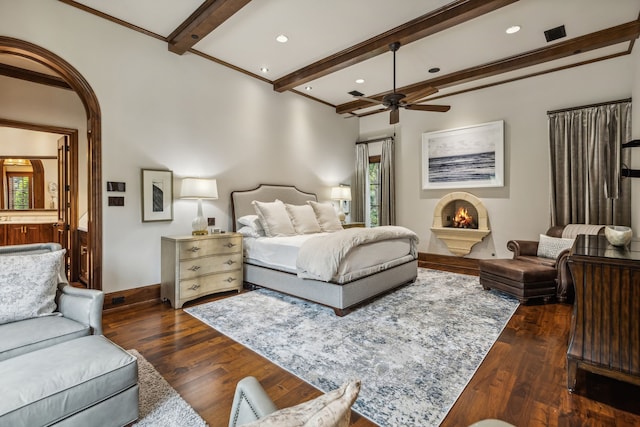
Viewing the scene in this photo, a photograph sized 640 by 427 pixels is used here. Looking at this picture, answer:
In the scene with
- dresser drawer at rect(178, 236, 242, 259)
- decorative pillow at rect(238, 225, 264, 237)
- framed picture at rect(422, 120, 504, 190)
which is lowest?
dresser drawer at rect(178, 236, 242, 259)

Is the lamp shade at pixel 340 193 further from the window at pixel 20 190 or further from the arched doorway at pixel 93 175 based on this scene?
the window at pixel 20 190

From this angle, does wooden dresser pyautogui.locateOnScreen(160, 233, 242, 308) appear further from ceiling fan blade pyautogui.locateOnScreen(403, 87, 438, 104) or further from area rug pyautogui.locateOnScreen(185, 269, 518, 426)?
ceiling fan blade pyautogui.locateOnScreen(403, 87, 438, 104)

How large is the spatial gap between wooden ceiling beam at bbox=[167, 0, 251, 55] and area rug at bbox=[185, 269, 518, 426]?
3158 millimetres

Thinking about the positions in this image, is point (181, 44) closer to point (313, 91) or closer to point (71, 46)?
point (71, 46)

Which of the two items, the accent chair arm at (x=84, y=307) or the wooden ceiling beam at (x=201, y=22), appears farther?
the wooden ceiling beam at (x=201, y=22)

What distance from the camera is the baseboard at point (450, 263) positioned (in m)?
5.50

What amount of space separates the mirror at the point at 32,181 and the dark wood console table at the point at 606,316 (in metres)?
8.06

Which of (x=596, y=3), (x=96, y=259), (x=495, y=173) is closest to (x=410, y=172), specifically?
(x=495, y=173)

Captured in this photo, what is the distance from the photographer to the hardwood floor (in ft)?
5.75

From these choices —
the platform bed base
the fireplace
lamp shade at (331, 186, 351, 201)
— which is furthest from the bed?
lamp shade at (331, 186, 351, 201)

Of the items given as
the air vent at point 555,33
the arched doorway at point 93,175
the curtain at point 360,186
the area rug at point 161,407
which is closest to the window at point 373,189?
the curtain at point 360,186

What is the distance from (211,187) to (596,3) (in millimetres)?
4711

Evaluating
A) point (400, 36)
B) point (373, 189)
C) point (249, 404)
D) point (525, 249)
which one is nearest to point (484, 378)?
point (249, 404)

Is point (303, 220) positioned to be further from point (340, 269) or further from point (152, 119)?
point (152, 119)
